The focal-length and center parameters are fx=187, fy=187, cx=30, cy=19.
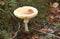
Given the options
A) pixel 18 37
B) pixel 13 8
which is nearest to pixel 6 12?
pixel 13 8

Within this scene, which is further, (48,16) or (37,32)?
(48,16)

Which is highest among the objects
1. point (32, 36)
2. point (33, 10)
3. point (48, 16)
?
point (33, 10)

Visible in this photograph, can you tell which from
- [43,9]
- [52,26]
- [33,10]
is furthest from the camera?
[43,9]

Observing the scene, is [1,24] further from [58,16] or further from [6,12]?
[58,16]

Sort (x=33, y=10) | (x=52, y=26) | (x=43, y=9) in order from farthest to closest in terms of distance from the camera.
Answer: (x=43, y=9)
(x=52, y=26)
(x=33, y=10)

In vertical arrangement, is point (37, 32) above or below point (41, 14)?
below

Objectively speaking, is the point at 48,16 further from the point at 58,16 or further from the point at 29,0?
the point at 29,0

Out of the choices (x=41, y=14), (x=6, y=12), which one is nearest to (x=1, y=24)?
(x=6, y=12)

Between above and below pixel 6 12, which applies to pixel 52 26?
below

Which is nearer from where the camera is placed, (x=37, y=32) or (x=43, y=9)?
(x=37, y=32)
